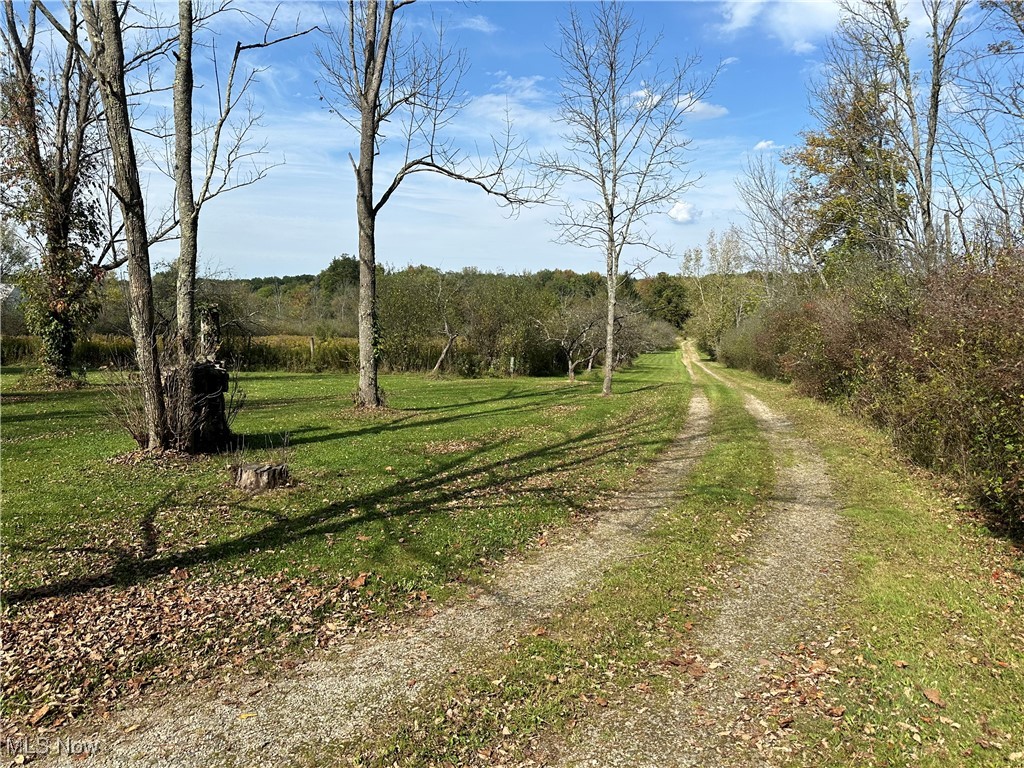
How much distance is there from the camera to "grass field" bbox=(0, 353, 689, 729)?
16.0 feet

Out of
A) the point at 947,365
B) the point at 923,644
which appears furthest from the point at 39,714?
the point at 947,365

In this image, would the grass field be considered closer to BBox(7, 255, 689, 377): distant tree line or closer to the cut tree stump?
the cut tree stump

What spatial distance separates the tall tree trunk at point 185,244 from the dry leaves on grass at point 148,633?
15.5 ft

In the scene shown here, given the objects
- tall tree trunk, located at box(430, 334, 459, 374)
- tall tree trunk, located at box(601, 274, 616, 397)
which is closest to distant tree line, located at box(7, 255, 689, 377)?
tall tree trunk, located at box(430, 334, 459, 374)

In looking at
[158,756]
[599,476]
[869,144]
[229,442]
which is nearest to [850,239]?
[869,144]

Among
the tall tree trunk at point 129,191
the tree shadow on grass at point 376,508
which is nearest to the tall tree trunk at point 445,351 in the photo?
the tree shadow on grass at point 376,508

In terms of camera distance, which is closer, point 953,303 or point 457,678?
point 457,678

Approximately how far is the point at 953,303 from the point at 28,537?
13383mm

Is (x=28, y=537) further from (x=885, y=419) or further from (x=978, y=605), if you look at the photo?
(x=885, y=419)

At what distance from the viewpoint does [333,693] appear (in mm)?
4207

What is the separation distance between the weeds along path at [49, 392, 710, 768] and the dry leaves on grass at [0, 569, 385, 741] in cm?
39

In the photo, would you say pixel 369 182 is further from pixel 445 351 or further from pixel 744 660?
pixel 445 351

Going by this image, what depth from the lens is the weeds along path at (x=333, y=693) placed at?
3627 mm

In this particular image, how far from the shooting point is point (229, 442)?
10555 mm
